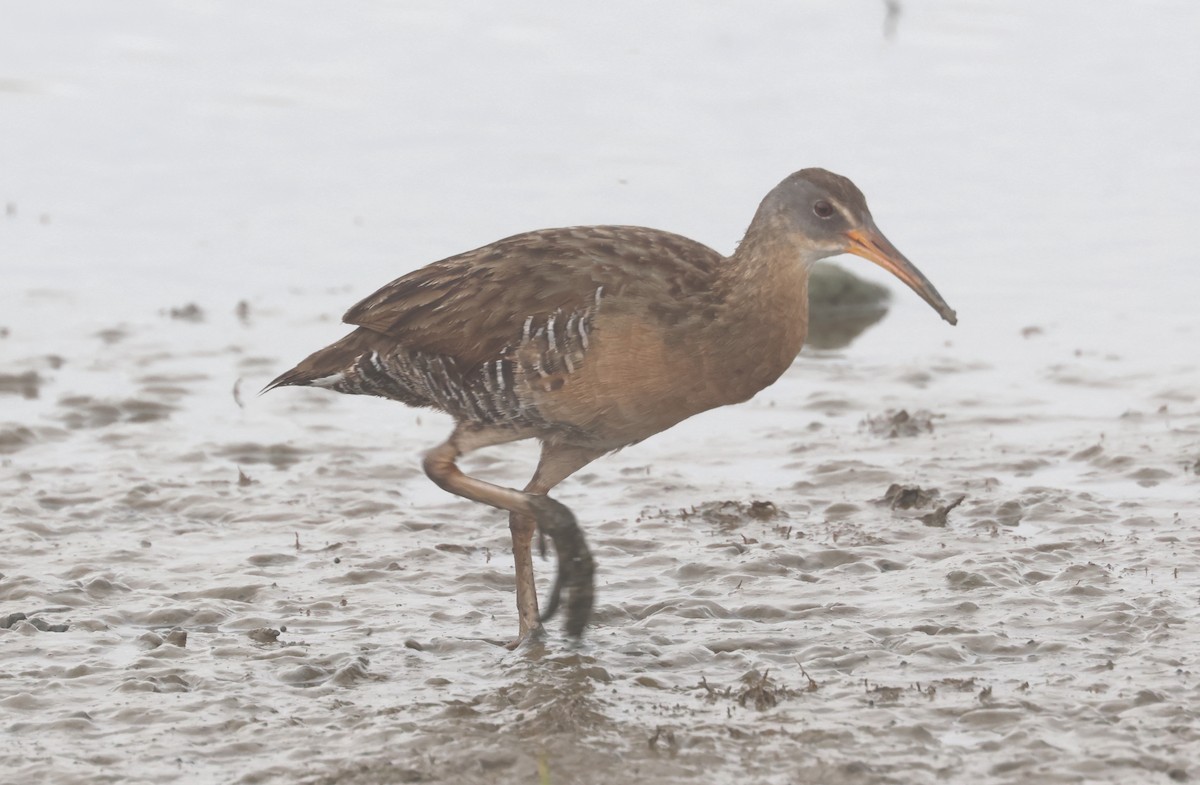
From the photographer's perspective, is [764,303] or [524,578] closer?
[764,303]

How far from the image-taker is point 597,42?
18.1m

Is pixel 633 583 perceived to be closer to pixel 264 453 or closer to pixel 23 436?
pixel 264 453

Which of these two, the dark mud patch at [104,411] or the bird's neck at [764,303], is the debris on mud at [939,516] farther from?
the dark mud patch at [104,411]

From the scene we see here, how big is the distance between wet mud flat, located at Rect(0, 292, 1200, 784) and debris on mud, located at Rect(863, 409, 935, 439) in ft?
0.12

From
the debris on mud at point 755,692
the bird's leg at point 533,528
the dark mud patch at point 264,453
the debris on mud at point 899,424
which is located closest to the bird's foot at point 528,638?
the bird's leg at point 533,528

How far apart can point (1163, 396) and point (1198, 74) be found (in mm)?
7377

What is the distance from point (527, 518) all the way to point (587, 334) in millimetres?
924

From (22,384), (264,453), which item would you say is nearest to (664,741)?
(264,453)

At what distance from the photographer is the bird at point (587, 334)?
6945 mm

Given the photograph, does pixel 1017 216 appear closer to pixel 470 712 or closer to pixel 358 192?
pixel 358 192

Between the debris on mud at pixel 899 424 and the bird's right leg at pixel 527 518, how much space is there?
2.80 m

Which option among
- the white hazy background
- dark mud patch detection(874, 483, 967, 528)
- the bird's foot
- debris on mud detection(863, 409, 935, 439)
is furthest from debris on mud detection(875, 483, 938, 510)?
the white hazy background

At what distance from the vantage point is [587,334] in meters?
6.94

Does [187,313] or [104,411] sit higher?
[187,313]
